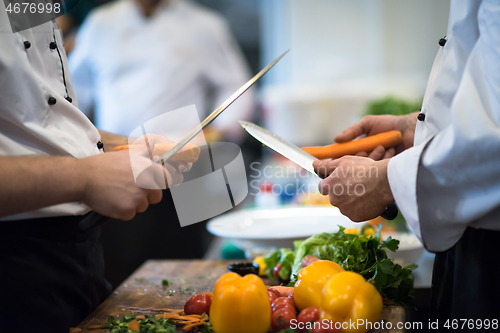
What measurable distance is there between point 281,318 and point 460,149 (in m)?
0.46

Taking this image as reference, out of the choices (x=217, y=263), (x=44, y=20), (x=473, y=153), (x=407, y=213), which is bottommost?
(x=217, y=263)

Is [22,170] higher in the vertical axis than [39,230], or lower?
higher

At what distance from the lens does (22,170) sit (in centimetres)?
80

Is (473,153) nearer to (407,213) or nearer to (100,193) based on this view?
(407,213)

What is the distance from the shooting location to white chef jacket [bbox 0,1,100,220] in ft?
2.91

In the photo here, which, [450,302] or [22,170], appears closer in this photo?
[22,170]

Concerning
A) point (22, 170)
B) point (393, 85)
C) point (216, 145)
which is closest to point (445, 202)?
point (216, 145)

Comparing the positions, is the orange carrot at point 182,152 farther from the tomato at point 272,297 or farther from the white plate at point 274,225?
the white plate at point 274,225

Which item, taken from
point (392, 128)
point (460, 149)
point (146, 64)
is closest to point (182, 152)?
point (460, 149)

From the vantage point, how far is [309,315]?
0.84 m

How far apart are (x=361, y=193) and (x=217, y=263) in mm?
770

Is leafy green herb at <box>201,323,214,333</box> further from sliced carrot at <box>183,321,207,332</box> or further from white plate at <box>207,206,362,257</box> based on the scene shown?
white plate at <box>207,206,362,257</box>

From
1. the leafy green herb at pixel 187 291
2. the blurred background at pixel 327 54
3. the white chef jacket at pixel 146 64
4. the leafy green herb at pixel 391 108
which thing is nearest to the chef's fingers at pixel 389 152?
the leafy green herb at pixel 187 291

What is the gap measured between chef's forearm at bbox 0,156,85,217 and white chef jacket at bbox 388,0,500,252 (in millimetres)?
629
